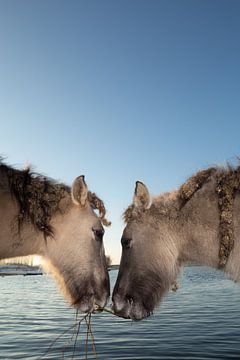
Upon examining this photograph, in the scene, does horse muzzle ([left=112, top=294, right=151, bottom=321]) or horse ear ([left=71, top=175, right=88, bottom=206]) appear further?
horse ear ([left=71, top=175, right=88, bottom=206])

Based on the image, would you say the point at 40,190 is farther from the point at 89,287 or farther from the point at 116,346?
the point at 116,346

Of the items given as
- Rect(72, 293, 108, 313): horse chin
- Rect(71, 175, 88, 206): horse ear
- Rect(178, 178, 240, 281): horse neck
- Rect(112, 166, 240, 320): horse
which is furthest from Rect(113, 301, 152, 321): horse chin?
Rect(71, 175, 88, 206): horse ear

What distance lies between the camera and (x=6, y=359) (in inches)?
559

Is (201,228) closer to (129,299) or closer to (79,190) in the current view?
(129,299)

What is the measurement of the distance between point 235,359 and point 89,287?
24.6 feet

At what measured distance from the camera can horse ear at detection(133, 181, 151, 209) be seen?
25.6 ft

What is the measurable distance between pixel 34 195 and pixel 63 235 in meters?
0.93

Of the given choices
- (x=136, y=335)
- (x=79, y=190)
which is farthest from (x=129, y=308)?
(x=136, y=335)

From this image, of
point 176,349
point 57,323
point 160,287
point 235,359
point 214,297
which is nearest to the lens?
point 160,287

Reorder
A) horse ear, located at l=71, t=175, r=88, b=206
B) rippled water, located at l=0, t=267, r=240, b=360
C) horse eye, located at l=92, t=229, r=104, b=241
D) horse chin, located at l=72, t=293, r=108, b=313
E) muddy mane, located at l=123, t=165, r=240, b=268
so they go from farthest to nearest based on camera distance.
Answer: rippled water, located at l=0, t=267, r=240, b=360
horse eye, located at l=92, t=229, r=104, b=241
horse ear, located at l=71, t=175, r=88, b=206
horse chin, located at l=72, t=293, r=108, b=313
muddy mane, located at l=123, t=165, r=240, b=268

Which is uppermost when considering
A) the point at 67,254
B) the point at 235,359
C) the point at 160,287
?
the point at 67,254

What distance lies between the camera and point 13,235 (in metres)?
7.87

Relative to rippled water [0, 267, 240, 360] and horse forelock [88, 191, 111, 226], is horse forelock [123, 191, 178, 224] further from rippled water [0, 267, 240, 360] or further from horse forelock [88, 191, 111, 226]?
rippled water [0, 267, 240, 360]

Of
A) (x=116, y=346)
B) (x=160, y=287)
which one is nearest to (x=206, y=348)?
(x=116, y=346)
